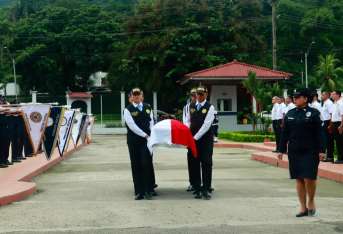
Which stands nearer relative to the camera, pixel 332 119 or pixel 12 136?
pixel 332 119

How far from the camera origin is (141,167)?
37.9ft

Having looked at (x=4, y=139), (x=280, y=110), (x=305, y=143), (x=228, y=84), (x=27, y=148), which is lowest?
(x=27, y=148)

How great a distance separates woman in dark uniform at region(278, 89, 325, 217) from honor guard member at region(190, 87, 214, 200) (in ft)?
7.44

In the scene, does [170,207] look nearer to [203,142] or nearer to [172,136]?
[172,136]

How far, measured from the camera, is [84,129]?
32.7 m

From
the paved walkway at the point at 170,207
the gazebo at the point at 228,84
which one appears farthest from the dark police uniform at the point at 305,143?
the gazebo at the point at 228,84

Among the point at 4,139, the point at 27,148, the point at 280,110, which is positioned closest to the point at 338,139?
the point at 280,110

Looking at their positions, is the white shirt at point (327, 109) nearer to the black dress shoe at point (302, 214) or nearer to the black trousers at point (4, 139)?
the black dress shoe at point (302, 214)

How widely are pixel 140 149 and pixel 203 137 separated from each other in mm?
1112

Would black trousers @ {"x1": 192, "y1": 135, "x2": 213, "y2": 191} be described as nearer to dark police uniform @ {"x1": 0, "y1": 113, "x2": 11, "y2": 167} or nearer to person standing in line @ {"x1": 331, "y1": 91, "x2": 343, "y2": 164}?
person standing in line @ {"x1": 331, "y1": 91, "x2": 343, "y2": 164}

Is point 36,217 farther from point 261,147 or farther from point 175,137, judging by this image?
point 261,147

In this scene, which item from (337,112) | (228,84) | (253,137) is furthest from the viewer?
(228,84)

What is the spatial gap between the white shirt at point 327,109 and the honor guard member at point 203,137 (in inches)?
229

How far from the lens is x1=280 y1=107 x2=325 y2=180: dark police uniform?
9.12 m
